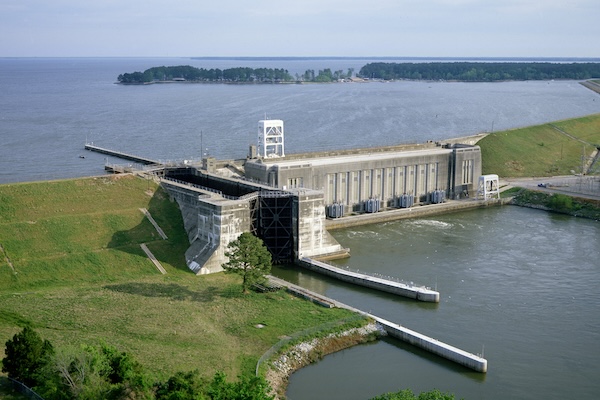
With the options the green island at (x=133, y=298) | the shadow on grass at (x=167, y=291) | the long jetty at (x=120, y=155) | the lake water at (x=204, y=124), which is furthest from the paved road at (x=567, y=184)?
the shadow on grass at (x=167, y=291)

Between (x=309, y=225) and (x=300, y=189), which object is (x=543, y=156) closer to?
(x=300, y=189)

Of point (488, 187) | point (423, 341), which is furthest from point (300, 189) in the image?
point (488, 187)

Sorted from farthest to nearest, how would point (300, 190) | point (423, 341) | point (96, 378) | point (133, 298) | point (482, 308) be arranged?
point (300, 190), point (482, 308), point (133, 298), point (423, 341), point (96, 378)

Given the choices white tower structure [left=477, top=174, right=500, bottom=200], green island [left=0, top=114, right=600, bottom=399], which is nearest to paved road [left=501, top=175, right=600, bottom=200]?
white tower structure [left=477, top=174, right=500, bottom=200]

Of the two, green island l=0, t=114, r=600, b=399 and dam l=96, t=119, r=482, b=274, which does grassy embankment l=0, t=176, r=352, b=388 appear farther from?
dam l=96, t=119, r=482, b=274

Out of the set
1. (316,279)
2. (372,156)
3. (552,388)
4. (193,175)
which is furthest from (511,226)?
(552,388)
